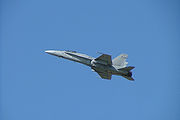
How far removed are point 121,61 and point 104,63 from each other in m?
2.08

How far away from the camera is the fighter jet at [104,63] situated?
1151 inches

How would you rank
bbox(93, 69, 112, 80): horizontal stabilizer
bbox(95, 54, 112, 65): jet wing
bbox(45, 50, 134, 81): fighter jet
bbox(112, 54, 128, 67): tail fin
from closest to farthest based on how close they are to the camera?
bbox(95, 54, 112, 65): jet wing
bbox(45, 50, 134, 81): fighter jet
bbox(112, 54, 128, 67): tail fin
bbox(93, 69, 112, 80): horizontal stabilizer

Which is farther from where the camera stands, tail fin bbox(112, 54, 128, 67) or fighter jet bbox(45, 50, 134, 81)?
tail fin bbox(112, 54, 128, 67)

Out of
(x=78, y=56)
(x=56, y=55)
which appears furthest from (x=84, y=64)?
(x=56, y=55)

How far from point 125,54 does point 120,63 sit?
116 cm

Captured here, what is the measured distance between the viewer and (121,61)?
99.9 ft

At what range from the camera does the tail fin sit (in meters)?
30.3

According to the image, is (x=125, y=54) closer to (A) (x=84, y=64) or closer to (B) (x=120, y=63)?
(B) (x=120, y=63)

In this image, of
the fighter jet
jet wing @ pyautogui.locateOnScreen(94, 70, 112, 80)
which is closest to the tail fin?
the fighter jet

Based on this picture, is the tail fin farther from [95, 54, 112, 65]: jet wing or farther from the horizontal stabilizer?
the horizontal stabilizer

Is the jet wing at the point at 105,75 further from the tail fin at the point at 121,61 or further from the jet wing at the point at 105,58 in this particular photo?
the jet wing at the point at 105,58

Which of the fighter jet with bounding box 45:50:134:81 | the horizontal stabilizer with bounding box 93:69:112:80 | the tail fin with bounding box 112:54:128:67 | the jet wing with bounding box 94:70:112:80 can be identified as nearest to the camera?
the fighter jet with bounding box 45:50:134:81

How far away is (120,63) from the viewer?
3034cm

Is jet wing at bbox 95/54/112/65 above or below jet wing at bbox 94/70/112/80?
above
